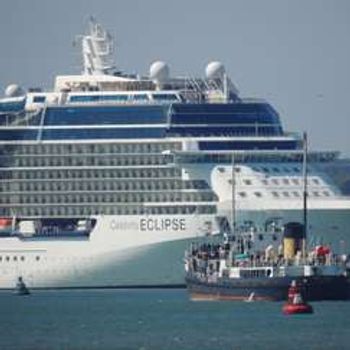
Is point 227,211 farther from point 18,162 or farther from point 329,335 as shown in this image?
point 329,335

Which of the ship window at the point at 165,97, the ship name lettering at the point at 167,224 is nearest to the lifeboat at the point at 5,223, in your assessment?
the ship name lettering at the point at 167,224

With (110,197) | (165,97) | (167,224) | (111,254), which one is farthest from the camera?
(165,97)

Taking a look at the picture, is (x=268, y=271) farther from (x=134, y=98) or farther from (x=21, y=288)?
(x=21, y=288)

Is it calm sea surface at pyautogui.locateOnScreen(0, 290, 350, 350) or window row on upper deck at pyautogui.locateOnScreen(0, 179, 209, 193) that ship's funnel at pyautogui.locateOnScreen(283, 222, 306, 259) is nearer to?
calm sea surface at pyautogui.locateOnScreen(0, 290, 350, 350)

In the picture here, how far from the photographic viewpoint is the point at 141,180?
488 ft

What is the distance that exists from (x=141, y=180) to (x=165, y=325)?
26.6m

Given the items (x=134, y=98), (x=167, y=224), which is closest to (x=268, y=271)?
(x=167, y=224)

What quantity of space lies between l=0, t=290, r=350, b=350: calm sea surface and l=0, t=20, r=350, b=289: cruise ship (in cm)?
526

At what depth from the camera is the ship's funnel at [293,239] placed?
137 meters

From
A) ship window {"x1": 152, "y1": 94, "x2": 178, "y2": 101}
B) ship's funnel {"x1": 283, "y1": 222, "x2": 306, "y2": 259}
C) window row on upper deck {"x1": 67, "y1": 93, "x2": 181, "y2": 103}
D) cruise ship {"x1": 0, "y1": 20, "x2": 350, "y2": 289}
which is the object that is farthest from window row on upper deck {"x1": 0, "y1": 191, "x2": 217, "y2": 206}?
ship's funnel {"x1": 283, "y1": 222, "x2": 306, "y2": 259}

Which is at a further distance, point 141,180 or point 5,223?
point 5,223

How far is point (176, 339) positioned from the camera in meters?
115

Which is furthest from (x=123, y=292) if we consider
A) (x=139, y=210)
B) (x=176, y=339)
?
(x=176, y=339)

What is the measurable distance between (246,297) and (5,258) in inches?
812
